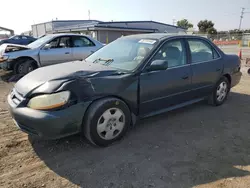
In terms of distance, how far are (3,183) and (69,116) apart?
3.36 feet

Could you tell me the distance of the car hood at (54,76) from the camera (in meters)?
2.95

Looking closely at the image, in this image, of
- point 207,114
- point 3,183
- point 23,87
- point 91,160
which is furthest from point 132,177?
point 207,114

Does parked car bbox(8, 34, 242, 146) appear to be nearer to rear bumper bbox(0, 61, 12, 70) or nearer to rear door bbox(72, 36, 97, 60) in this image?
rear door bbox(72, 36, 97, 60)

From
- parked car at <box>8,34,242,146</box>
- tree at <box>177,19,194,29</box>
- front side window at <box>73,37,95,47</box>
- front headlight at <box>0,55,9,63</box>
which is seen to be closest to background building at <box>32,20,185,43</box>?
front side window at <box>73,37,95,47</box>

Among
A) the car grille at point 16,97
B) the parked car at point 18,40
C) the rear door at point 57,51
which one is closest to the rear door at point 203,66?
the car grille at point 16,97

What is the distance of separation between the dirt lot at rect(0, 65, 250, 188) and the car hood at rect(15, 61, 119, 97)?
88 centimetres

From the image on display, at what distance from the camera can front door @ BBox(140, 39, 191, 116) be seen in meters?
3.61

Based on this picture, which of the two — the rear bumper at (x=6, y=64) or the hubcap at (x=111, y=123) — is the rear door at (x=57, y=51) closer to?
the rear bumper at (x=6, y=64)

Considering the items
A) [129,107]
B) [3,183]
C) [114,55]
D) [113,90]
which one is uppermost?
[114,55]

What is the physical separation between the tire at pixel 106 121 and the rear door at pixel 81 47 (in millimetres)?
5957

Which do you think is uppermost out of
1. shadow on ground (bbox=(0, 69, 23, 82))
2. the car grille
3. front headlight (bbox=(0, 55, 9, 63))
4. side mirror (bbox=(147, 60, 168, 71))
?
side mirror (bbox=(147, 60, 168, 71))

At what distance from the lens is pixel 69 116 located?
9.36 feet

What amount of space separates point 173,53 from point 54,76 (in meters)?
2.13

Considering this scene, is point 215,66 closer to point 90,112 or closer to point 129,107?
point 129,107
